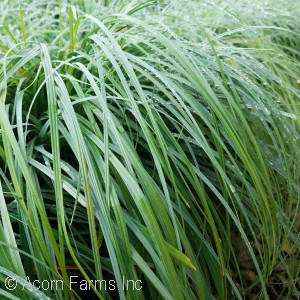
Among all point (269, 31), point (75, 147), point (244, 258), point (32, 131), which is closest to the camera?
point (75, 147)

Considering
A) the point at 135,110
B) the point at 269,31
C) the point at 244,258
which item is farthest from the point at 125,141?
the point at 269,31

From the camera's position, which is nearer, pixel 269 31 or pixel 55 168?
pixel 55 168

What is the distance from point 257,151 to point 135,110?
311 mm

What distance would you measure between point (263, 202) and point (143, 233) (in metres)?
0.29

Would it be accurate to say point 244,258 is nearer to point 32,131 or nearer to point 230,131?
point 230,131

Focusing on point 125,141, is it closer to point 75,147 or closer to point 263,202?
point 75,147

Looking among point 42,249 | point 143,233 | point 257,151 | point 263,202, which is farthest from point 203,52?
point 42,249

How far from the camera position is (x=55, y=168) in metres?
0.95

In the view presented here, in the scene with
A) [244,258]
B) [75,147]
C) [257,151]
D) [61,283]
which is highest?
[75,147]

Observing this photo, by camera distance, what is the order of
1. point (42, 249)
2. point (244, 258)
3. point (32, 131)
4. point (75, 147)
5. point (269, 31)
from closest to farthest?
point (42, 249), point (75, 147), point (32, 131), point (244, 258), point (269, 31)

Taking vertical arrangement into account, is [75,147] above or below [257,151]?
above

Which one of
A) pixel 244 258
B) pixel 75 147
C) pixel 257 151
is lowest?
pixel 244 258

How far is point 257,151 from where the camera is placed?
1.13 m
